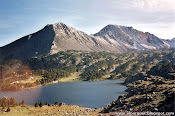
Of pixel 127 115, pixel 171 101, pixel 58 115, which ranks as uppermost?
pixel 171 101

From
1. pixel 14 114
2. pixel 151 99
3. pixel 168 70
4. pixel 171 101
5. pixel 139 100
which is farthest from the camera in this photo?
pixel 168 70

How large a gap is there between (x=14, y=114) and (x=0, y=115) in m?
5.24

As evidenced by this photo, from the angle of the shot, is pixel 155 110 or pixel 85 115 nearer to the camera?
pixel 155 110

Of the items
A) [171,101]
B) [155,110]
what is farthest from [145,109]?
[171,101]

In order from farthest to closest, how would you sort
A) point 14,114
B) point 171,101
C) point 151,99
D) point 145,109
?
1. point 14,114
2. point 151,99
3. point 145,109
4. point 171,101

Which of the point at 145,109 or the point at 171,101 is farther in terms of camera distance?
the point at 145,109

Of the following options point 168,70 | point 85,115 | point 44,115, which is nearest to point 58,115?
point 44,115

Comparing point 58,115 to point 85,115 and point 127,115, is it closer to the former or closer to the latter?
point 85,115

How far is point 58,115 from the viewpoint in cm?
7225

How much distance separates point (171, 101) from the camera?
160ft

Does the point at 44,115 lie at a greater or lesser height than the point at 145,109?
lesser

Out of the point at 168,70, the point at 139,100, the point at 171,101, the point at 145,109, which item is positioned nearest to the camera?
the point at 171,101

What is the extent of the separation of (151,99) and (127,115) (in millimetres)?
16595

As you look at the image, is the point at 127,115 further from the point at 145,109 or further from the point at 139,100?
the point at 139,100
